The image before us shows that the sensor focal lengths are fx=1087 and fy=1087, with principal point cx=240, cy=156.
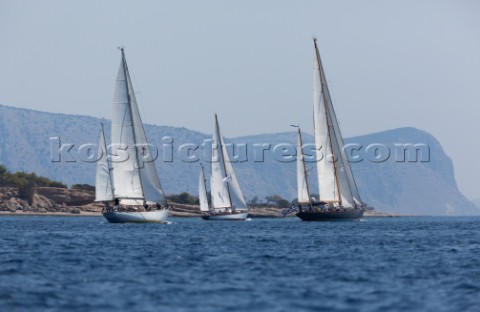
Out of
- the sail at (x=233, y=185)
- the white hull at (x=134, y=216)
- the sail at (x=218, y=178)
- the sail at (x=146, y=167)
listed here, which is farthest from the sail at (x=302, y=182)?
the white hull at (x=134, y=216)

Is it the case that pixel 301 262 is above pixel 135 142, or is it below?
below

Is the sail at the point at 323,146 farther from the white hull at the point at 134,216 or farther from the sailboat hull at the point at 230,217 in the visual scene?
the white hull at the point at 134,216

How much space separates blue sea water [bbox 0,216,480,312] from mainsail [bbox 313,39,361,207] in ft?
134

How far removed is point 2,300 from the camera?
105ft

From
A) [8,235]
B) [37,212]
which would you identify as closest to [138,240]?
[8,235]

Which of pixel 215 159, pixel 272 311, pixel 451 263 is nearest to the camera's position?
pixel 272 311

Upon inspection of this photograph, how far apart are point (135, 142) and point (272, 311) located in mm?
60203

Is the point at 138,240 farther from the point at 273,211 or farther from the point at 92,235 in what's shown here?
the point at 273,211

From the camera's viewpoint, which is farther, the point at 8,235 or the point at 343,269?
the point at 8,235

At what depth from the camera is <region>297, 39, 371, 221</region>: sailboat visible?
324 feet

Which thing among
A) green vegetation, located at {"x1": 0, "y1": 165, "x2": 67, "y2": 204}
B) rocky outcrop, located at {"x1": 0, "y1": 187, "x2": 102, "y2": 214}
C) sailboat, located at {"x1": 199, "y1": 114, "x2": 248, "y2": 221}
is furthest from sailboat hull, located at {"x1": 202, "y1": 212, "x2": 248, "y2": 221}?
green vegetation, located at {"x1": 0, "y1": 165, "x2": 67, "y2": 204}

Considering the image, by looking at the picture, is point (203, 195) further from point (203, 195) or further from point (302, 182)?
point (302, 182)

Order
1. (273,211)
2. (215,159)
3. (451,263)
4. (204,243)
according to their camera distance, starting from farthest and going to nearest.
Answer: (273,211) < (215,159) < (204,243) < (451,263)

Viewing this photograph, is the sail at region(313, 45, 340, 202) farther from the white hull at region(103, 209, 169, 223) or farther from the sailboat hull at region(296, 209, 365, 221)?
the white hull at region(103, 209, 169, 223)
